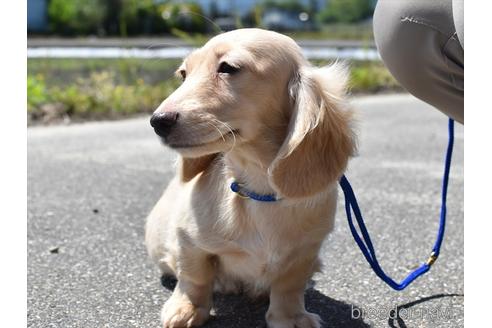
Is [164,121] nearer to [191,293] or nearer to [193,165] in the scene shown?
[193,165]

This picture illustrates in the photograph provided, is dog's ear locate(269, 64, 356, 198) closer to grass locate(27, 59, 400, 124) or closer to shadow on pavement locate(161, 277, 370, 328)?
shadow on pavement locate(161, 277, 370, 328)

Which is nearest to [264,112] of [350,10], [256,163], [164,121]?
[256,163]

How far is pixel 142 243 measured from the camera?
2818 millimetres

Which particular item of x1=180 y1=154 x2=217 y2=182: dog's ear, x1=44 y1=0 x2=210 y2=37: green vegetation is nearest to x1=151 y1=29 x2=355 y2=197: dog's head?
x1=180 y1=154 x2=217 y2=182: dog's ear

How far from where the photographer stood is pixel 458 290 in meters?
2.31

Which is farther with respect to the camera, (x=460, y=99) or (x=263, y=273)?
(x=460, y=99)

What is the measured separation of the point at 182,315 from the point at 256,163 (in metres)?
0.50

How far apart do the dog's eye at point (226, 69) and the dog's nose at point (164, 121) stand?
0.22 m

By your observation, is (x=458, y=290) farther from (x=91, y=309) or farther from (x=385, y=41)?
(x=91, y=309)

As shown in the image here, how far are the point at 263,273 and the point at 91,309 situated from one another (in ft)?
1.93

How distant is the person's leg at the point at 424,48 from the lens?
2193mm

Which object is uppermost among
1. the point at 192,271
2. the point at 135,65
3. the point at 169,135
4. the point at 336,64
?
the point at 336,64
